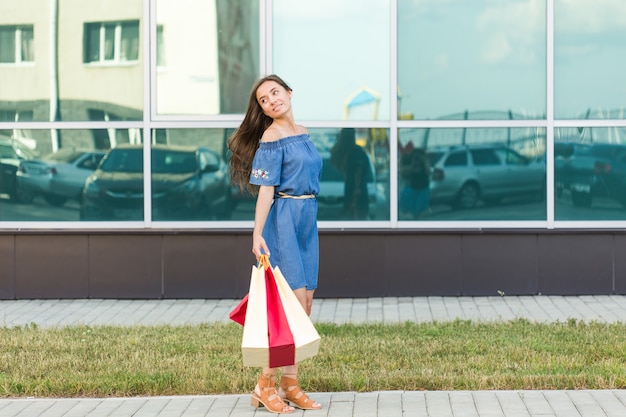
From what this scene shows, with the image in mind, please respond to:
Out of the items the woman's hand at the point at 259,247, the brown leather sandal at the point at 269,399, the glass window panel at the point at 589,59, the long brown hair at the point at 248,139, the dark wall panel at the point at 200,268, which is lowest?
the brown leather sandal at the point at 269,399

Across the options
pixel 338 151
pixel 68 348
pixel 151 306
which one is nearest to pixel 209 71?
pixel 338 151

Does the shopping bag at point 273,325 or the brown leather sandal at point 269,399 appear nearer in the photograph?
the shopping bag at point 273,325

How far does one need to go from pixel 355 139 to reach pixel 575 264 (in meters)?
2.33

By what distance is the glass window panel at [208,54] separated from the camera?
1124cm

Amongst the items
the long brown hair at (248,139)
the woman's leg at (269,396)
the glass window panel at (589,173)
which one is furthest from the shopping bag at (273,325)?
the glass window panel at (589,173)

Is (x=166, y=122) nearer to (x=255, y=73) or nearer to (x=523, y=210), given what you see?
(x=255, y=73)

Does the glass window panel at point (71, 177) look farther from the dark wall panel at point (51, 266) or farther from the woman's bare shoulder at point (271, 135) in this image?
the woman's bare shoulder at point (271, 135)

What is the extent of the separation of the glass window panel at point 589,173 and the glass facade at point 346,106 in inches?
0.5

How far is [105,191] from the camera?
37.0 ft

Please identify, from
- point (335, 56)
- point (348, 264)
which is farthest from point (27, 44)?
point (348, 264)

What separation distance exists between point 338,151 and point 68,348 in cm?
376

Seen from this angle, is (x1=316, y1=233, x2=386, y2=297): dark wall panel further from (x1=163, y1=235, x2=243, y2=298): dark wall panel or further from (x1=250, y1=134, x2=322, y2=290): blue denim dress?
(x1=250, y1=134, x2=322, y2=290): blue denim dress

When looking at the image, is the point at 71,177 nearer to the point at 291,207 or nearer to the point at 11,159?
the point at 11,159

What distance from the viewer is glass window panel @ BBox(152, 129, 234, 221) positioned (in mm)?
11195
